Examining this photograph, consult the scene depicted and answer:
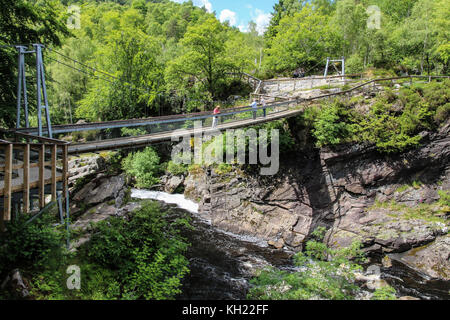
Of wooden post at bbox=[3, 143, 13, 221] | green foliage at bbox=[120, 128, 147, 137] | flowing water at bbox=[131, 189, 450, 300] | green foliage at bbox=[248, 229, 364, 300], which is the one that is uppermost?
green foliage at bbox=[120, 128, 147, 137]

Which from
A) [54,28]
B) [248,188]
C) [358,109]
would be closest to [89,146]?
[54,28]

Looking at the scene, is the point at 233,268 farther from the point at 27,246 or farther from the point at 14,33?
the point at 14,33

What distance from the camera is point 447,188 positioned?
1146 centimetres

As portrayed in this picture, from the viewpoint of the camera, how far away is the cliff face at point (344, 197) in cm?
1076

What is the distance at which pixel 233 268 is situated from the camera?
8.81m

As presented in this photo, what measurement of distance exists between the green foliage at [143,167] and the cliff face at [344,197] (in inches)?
234

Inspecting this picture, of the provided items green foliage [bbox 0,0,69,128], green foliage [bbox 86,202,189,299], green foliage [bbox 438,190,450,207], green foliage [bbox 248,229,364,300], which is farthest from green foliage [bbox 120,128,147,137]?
green foliage [bbox 438,190,450,207]

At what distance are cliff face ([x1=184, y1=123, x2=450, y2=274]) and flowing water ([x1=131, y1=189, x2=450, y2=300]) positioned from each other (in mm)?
770

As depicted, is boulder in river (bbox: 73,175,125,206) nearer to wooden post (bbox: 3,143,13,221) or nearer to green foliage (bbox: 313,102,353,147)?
wooden post (bbox: 3,143,13,221)

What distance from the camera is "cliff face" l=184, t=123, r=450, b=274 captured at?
10.8 meters

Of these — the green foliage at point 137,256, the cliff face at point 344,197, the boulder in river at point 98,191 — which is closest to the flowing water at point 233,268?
the cliff face at point 344,197

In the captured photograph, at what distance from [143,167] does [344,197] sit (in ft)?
41.8

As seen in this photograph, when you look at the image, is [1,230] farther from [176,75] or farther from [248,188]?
[176,75]

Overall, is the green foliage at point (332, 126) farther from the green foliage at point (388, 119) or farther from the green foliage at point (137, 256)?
the green foliage at point (137, 256)
